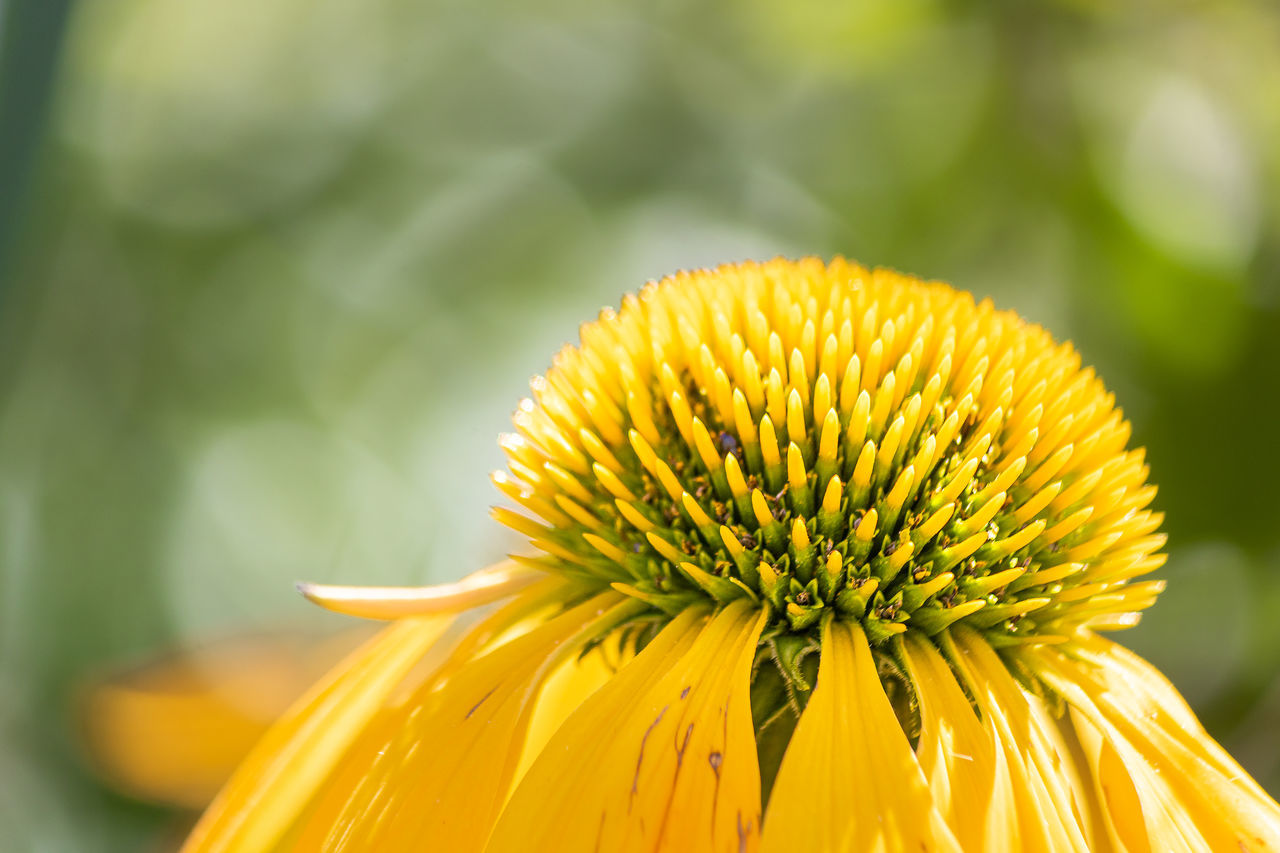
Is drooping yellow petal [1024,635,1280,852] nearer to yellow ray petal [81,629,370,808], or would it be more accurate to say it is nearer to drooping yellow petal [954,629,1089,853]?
drooping yellow petal [954,629,1089,853]

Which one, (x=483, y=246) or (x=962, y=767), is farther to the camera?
(x=483, y=246)

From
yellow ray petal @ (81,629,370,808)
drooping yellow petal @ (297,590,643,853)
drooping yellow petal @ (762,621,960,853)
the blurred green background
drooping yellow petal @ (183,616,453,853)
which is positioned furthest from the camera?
the blurred green background

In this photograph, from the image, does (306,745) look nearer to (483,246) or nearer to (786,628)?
(786,628)

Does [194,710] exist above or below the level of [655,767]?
below

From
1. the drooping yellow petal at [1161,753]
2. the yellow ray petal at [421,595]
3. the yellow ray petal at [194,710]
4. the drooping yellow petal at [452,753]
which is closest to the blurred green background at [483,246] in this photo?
the yellow ray petal at [194,710]

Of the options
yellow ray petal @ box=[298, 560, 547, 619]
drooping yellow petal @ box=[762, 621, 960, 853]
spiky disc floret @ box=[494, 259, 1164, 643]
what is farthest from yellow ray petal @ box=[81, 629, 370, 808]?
drooping yellow petal @ box=[762, 621, 960, 853]

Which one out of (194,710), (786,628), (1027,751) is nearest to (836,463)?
(786,628)
